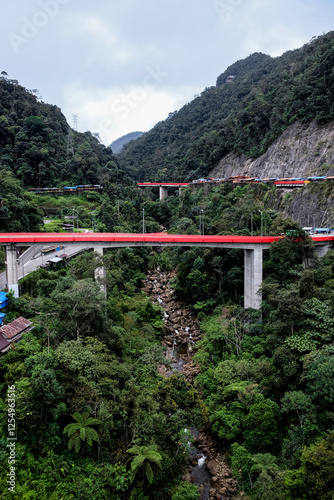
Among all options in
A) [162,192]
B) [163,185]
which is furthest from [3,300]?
[162,192]

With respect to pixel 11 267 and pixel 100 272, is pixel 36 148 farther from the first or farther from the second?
pixel 100 272

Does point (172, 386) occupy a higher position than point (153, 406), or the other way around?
point (172, 386)

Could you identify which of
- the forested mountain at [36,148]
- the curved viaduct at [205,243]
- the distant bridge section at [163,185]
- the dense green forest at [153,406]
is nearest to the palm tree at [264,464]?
the dense green forest at [153,406]

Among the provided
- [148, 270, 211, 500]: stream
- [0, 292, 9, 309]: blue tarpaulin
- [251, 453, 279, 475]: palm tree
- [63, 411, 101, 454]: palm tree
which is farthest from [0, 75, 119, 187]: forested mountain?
[251, 453, 279, 475]: palm tree

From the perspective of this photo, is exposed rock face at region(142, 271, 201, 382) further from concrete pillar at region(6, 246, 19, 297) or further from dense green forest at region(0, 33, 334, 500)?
concrete pillar at region(6, 246, 19, 297)

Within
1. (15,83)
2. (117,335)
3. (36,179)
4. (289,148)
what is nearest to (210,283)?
(117,335)

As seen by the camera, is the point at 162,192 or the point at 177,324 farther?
the point at 162,192

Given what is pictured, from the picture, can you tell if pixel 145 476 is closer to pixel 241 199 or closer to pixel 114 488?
pixel 114 488

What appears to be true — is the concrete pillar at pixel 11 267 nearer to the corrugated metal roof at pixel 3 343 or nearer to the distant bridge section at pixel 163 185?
the corrugated metal roof at pixel 3 343
